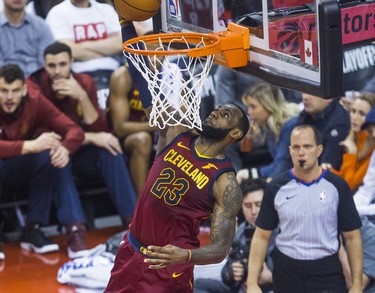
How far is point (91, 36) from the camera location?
9.15 metres

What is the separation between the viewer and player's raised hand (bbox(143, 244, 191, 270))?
518 centimetres

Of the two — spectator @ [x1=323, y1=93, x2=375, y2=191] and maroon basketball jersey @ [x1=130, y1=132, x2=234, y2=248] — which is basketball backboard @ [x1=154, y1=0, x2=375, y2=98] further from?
spectator @ [x1=323, y1=93, x2=375, y2=191]

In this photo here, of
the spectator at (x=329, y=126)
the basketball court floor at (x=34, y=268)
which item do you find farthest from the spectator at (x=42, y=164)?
the spectator at (x=329, y=126)

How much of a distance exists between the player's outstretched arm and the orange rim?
730 millimetres

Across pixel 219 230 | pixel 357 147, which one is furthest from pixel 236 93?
pixel 219 230

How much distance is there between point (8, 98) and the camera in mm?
8109

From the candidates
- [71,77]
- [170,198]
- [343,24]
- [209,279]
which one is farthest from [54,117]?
[343,24]

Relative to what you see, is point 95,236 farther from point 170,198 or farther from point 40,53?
point 170,198

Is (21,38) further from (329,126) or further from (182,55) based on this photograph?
(182,55)

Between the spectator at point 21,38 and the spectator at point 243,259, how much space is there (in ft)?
8.22

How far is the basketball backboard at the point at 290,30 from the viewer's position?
15.8 ft

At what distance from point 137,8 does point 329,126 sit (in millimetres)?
2913

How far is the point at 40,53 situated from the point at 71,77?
1.74ft

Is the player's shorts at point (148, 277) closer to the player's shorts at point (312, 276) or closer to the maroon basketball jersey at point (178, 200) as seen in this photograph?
the maroon basketball jersey at point (178, 200)
